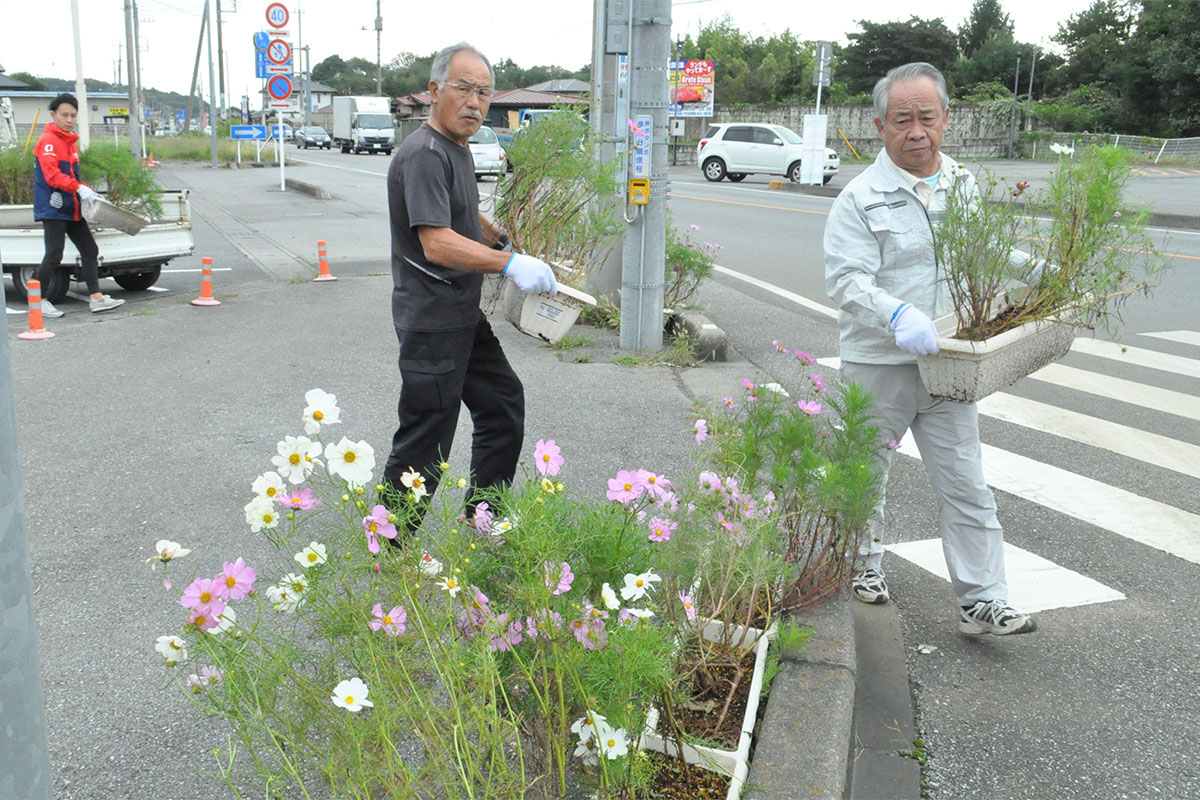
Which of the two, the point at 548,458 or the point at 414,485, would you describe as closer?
the point at 414,485

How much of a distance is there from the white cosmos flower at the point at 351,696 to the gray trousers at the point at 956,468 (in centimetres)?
225

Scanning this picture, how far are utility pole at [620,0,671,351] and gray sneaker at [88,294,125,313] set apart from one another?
542 centimetres

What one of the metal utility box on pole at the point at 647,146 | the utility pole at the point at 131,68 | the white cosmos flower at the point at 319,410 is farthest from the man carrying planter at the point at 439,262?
the utility pole at the point at 131,68

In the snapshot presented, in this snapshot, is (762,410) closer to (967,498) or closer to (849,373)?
(849,373)

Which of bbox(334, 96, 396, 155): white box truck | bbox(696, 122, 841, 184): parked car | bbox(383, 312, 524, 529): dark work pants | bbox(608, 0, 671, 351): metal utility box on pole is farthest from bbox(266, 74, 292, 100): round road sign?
bbox(334, 96, 396, 155): white box truck

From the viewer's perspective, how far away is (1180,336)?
31.4ft

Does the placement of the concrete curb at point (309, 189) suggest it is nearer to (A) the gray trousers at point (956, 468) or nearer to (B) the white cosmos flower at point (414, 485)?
(A) the gray trousers at point (956, 468)

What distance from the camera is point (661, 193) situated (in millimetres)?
7914

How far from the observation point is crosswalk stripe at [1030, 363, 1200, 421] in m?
7.31

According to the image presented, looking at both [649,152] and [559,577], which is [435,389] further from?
[649,152]

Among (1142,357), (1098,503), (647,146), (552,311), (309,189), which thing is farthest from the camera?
(309,189)

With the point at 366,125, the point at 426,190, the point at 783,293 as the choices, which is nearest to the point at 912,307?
the point at 426,190

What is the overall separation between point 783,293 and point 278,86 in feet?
58.8

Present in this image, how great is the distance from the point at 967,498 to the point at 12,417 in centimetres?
318
